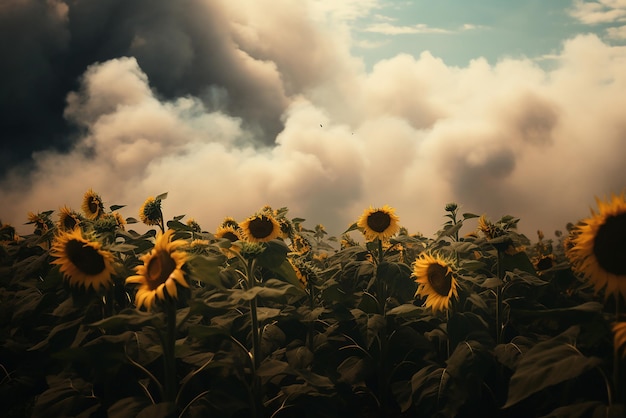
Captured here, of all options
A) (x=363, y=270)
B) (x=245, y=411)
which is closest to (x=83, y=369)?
(x=245, y=411)

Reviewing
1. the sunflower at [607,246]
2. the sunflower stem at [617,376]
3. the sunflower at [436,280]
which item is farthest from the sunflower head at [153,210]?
the sunflower stem at [617,376]

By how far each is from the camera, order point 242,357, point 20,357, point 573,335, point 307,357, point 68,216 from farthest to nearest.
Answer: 1. point 68,216
2. point 20,357
3. point 307,357
4. point 242,357
5. point 573,335

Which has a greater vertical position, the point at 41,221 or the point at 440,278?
the point at 41,221

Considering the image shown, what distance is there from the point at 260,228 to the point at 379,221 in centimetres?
136

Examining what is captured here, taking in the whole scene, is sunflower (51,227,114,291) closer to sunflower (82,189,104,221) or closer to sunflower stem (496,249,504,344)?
sunflower (82,189,104,221)

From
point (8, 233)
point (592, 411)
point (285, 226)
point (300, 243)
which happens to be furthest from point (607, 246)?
point (8, 233)

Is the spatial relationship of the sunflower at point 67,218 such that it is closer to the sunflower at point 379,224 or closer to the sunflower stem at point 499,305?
the sunflower at point 379,224

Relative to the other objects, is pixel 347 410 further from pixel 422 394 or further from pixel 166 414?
pixel 166 414

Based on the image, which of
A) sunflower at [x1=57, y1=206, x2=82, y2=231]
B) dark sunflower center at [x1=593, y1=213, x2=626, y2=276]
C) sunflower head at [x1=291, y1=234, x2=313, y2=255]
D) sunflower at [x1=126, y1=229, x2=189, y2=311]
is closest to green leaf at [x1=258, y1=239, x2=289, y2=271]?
sunflower at [x1=126, y1=229, x2=189, y2=311]

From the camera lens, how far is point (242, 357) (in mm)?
3885

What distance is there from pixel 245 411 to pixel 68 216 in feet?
11.1

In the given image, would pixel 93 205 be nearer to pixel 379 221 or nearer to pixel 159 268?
pixel 159 268

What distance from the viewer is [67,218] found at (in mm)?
6066

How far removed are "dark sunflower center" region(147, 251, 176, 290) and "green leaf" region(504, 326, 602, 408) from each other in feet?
7.19
